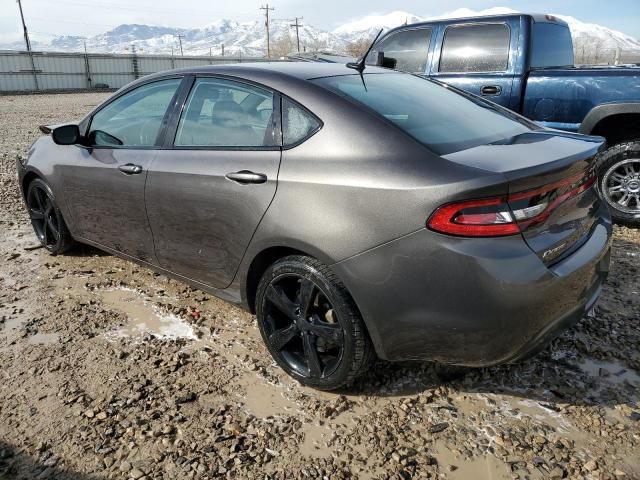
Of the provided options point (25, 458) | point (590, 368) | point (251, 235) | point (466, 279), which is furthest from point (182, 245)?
point (590, 368)

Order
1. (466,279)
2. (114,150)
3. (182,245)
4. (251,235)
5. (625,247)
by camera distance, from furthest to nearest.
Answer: (625,247) < (114,150) < (182,245) < (251,235) < (466,279)

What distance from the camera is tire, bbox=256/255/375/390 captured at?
7.47 feet

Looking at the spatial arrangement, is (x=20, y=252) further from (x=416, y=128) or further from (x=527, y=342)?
(x=527, y=342)

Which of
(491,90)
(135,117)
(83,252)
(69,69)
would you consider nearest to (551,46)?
(491,90)

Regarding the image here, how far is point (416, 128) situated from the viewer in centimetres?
233

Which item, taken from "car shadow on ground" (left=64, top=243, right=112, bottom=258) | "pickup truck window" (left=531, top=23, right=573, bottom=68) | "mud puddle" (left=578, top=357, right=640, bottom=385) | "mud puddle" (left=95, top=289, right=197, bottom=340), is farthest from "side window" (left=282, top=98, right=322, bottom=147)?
"pickup truck window" (left=531, top=23, right=573, bottom=68)

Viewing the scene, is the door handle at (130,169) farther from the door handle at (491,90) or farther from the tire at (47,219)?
the door handle at (491,90)

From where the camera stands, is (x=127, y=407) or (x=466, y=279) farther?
(x=127, y=407)

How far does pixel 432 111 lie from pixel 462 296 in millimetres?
1098

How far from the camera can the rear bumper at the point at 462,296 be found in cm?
194

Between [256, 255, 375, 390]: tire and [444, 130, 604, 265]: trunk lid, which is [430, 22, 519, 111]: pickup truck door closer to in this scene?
[444, 130, 604, 265]: trunk lid

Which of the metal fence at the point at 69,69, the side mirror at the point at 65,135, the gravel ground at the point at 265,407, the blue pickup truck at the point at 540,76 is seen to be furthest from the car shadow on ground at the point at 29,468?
the metal fence at the point at 69,69

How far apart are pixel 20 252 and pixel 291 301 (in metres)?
3.20

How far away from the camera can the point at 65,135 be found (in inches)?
143
